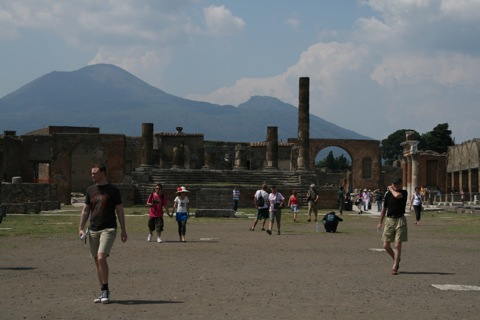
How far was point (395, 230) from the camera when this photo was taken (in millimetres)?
12805

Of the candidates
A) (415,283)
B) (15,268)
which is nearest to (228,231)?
(15,268)

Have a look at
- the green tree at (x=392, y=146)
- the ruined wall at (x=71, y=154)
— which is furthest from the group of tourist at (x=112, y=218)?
the green tree at (x=392, y=146)

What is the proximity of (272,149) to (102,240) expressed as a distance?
162ft

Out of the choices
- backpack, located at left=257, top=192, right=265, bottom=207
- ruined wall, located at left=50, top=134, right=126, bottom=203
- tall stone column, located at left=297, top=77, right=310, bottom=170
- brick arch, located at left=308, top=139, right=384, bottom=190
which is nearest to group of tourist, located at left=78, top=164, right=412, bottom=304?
backpack, located at left=257, top=192, right=265, bottom=207

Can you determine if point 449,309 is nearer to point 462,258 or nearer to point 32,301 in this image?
point 32,301

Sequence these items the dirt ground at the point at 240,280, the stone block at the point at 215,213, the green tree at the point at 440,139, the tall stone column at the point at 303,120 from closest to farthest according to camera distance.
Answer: the dirt ground at the point at 240,280 < the stone block at the point at 215,213 < the tall stone column at the point at 303,120 < the green tree at the point at 440,139

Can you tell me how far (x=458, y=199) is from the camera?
57.0 m

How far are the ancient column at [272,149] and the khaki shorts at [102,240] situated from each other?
47.8m

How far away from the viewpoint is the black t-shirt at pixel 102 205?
380 inches

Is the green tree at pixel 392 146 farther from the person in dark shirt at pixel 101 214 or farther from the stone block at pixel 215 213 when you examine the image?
the person in dark shirt at pixel 101 214

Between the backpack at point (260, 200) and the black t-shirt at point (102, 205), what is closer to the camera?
the black t-shirt at point (102, 205)

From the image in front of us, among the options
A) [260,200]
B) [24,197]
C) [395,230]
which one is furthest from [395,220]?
[24,197]

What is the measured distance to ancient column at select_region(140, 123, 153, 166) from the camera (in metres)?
56.2

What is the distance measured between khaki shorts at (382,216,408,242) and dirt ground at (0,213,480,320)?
0.55 meters
